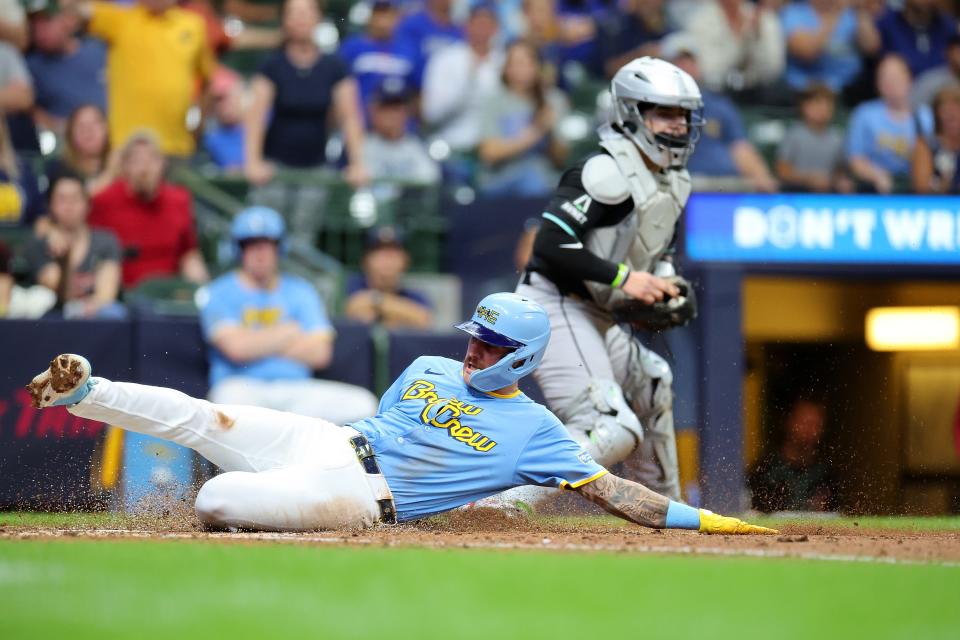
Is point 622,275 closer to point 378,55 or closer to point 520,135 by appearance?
point 520,135

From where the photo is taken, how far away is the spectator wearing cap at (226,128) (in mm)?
11938

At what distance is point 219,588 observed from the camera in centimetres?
446

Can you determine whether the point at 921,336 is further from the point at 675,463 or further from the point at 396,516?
the point at 396,516

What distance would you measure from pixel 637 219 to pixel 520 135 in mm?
5224

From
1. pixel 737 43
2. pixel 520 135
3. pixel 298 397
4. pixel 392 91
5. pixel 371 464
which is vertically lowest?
pixel 298 397

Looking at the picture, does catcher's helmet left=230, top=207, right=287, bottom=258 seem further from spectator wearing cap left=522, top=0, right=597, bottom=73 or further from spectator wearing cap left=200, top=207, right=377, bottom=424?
spectator wearing cap left=522, top=0, right=597, bottom=73

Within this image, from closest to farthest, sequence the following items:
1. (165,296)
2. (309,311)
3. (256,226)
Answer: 1. (256,226)
2. (309,311)
3. (165,296)

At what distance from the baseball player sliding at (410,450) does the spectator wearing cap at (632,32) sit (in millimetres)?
7431

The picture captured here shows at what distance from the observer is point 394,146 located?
12.2 meters

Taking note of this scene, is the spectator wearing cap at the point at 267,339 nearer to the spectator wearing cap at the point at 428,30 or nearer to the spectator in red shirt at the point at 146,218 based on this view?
the spectator in red shirt at the point at 146,218

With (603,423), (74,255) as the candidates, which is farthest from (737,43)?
(603,423)

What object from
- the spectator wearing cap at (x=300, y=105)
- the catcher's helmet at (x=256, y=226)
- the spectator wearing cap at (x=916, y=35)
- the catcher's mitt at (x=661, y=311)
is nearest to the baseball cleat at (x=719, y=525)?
the catcher's mitt at (x=661, y=311)

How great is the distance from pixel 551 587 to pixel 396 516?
167 cm

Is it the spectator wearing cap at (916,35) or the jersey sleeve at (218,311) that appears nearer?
the jersey sleeve at (218,311)
